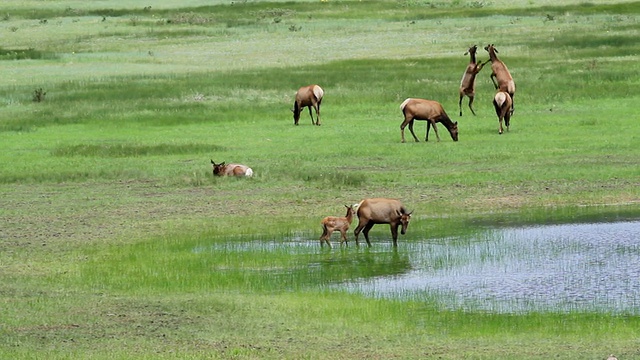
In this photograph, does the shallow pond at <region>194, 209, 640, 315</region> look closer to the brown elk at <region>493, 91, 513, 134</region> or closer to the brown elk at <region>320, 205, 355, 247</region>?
the brown elk at <region>320, 205, 355, 247</region>

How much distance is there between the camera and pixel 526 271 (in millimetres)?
16031

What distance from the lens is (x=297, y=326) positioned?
13.0 meters

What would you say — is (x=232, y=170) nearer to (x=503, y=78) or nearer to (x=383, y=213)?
(x=383, y=213)

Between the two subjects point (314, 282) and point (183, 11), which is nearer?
point (314, 282)

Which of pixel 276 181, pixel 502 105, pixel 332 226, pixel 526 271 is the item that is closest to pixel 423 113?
Answer: pixel 502 105

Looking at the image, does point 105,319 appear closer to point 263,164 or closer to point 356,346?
point 356,346

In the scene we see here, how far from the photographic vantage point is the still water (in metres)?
14.2

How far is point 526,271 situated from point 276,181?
30.0ft

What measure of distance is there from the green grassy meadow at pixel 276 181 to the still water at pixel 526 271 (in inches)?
20.1

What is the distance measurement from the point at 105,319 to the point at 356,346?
2.92 m

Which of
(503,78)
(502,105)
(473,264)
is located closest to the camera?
(473,264)

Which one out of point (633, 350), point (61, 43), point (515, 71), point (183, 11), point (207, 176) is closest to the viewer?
point (633, 350)

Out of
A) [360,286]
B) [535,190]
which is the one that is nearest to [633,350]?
[360,286]

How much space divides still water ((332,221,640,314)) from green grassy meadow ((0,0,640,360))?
51cm
